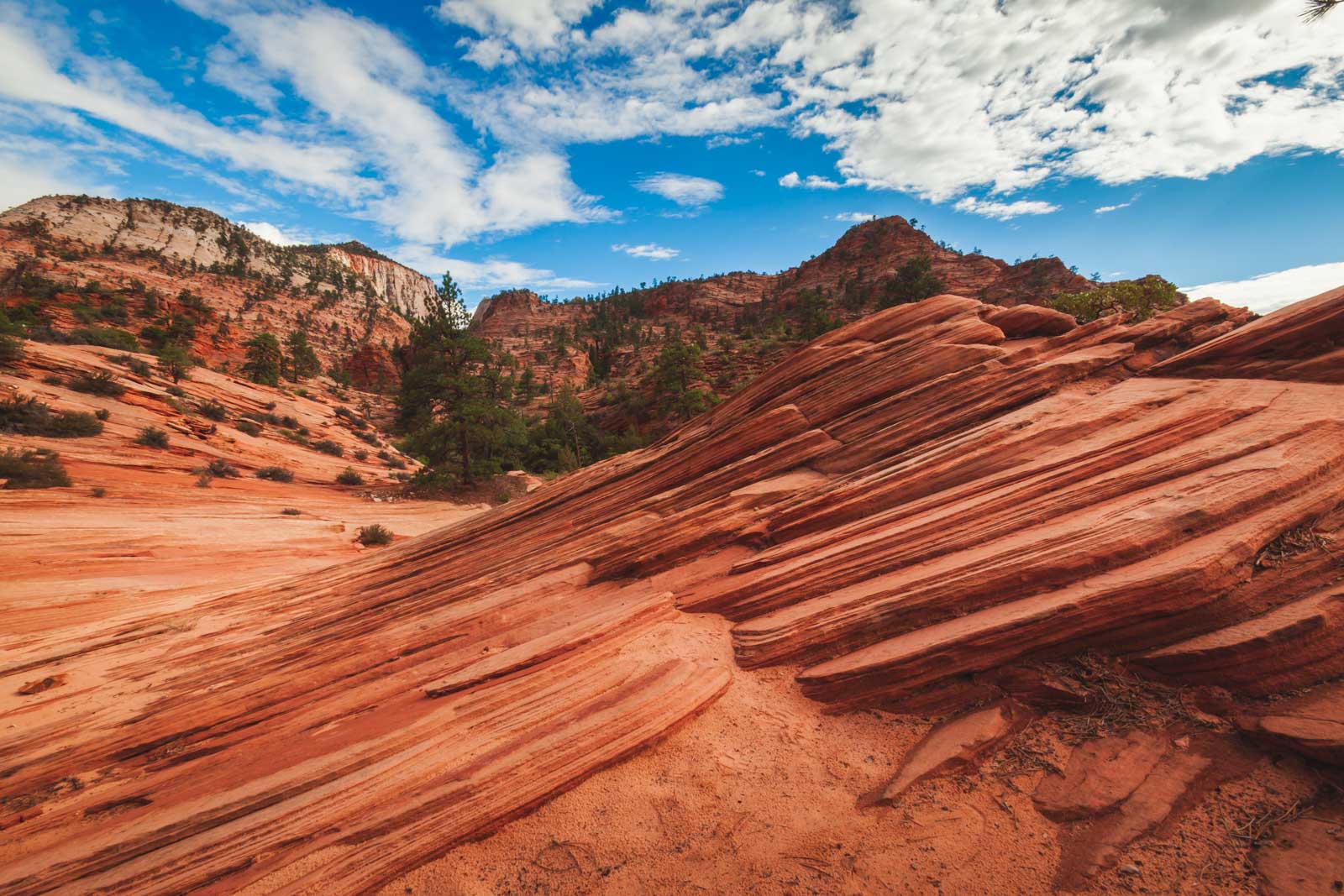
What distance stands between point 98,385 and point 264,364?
34.5 metres

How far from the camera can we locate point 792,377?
12.4 meters

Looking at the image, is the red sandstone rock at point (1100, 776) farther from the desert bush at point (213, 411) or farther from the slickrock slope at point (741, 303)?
the slickrock slope at point (741, 303)

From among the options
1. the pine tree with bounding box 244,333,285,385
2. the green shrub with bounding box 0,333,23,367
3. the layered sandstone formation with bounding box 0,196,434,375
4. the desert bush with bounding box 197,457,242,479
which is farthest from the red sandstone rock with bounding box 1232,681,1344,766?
the pine tree with bounding box 244,333,285,385

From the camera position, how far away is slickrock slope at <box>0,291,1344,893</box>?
5.02 metres

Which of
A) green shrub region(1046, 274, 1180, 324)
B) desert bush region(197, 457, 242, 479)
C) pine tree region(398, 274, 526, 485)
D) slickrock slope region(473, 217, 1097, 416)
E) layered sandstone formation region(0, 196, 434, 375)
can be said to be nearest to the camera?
desert bush region(197, 457, 242, 479)

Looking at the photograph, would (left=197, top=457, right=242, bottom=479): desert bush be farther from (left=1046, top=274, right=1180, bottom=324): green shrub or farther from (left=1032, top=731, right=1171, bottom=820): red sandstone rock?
(left=1046, top=274, right=1180, bottom=324): green shrub

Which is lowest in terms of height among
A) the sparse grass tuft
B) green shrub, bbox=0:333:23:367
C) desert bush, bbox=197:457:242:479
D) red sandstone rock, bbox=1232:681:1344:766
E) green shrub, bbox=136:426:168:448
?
red sandstone rock, bbox=1232:681:1344:766

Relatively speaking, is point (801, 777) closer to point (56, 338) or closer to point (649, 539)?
point (649, 539)

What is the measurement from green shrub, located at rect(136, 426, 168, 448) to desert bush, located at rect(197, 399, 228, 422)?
258 inches

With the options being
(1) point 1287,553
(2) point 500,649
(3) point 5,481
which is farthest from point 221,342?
(1) point 1287,553

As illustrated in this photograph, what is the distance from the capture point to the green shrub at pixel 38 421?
1847 centimetres

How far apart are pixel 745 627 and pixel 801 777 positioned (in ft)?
7.92

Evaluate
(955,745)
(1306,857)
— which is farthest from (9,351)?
(1306,857)

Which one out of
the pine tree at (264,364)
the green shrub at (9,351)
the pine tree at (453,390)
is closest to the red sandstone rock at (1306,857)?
the pine tree at (453,390)
